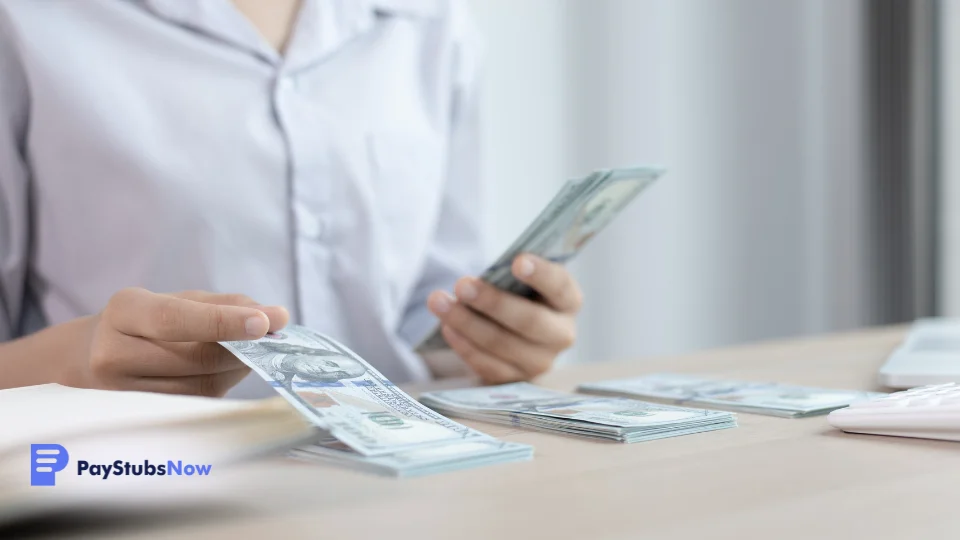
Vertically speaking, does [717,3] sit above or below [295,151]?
above

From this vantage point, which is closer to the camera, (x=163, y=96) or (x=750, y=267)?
(x=163, y=96)

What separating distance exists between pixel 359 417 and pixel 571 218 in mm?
392

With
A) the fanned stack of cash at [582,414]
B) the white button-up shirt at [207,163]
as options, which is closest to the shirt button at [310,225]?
the white button-up shirt at [207,163]

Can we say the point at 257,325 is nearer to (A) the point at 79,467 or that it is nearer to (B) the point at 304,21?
(A) the point at 79,467

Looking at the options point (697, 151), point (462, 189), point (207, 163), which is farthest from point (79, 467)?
point (697, 151)

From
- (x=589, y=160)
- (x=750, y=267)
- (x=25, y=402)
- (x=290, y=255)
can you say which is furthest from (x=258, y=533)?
(x=750, y=267)

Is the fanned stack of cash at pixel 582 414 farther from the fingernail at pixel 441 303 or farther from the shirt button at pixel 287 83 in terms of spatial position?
the shirt button at pixel 287 83

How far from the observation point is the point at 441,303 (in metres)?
1.00

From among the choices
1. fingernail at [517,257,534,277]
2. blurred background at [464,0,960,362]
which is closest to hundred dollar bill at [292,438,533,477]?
fingernail at [517,257,534,277]

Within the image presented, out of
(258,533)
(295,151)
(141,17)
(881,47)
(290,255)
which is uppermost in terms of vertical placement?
(881,47)

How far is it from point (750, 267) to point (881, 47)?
0.76 meters

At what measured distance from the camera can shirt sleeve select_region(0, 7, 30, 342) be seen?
1.06m

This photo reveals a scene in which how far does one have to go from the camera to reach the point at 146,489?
0.46 meters

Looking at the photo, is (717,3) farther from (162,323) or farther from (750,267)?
(162,323)
